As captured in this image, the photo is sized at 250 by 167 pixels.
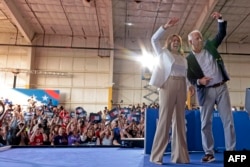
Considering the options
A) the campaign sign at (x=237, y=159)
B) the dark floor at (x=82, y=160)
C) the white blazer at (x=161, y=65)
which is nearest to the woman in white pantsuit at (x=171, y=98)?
the white blazer at (x=161, y=65)

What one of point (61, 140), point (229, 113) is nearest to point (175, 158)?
point (229, 113)

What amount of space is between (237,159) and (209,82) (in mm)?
1414

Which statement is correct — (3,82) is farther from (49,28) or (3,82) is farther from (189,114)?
(189,114)

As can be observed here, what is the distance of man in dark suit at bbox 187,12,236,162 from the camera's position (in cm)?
222

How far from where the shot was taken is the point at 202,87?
7.64 ft

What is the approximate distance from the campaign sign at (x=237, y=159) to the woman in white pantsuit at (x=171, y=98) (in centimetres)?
117

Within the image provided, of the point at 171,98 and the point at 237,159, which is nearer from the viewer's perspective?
the point at 237,159

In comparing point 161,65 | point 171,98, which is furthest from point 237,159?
point 161,65

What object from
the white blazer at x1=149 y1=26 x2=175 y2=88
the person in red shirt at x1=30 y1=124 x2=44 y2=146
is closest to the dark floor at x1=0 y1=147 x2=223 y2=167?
the white blazer at x1=149 y1=26 x2=175 y2=88

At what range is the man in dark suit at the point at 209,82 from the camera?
87.3 inches

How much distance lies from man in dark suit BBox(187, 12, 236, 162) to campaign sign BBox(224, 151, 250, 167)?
4.25ft

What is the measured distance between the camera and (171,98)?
2148 millimetres

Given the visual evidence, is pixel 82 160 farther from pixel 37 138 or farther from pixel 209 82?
pixel 37 138

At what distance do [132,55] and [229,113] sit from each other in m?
10.1
